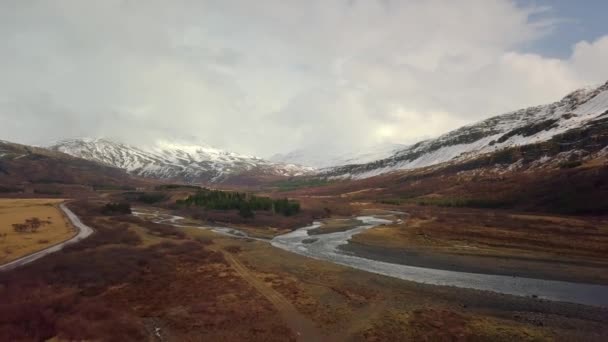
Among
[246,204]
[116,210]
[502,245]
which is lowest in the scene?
[502,245]

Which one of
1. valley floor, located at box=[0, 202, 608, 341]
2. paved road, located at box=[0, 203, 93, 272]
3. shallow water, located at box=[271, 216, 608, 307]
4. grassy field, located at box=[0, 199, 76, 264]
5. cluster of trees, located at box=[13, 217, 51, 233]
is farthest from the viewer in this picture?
cluster of trees, located at box=[13, 217, 51, 233]

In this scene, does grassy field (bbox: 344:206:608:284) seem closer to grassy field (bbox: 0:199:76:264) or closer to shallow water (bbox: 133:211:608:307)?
shallow water (bbox: 133:211:608:307)

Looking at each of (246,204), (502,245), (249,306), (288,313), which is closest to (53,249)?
(249,306)

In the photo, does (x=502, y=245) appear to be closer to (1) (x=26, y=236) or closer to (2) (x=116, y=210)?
(1) (x=26, y=236)

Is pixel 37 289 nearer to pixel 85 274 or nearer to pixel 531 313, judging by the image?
pixel 85 274

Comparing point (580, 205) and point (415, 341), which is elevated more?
point (580, 205)

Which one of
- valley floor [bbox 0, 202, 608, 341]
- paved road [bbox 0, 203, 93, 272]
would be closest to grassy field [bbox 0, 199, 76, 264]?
paved road [bbox 0, 203, 93, 272]

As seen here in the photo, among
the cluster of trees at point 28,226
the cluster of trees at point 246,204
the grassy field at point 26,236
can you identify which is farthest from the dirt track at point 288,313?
the cluster of trees at point 246,204

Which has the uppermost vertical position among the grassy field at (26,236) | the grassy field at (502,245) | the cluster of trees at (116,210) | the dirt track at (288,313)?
the cluster of trees at (116,210)

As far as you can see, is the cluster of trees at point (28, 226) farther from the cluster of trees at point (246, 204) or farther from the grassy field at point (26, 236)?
the cluster of trees at point (246, 204)

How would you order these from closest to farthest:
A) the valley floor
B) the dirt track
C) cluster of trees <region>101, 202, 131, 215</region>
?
1. the valley floor
2. the dirt track
3. cluster of trees <region>101, 202, 131, 215</region>

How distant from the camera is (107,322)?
35.5 metres

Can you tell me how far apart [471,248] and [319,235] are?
38.5m

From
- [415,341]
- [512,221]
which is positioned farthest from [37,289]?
[512,221]
